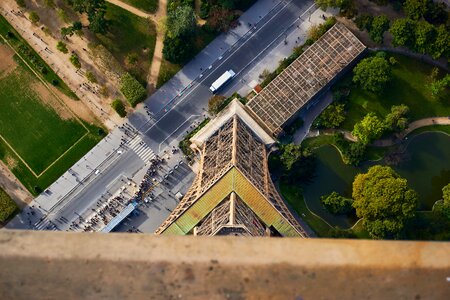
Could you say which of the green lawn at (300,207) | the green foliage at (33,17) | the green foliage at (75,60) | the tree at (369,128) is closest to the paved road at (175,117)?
the green foliage at (75,60)

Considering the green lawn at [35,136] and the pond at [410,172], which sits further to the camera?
the green lawn at [35,136]

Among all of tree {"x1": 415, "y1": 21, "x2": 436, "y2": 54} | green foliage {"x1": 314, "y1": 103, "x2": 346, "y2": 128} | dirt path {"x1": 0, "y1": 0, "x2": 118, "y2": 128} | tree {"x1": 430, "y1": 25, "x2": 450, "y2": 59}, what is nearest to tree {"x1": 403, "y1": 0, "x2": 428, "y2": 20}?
tree {"x1": 415, "y1": 21, "x2": 436, "y2": 54}

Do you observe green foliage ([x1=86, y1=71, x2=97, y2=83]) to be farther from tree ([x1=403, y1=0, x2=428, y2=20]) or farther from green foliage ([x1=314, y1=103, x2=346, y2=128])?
tree ([x1=403, y1=0, x2=428, y2=20])

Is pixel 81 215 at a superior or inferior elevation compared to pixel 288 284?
superior

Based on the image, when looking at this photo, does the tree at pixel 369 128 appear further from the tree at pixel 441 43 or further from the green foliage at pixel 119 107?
the green foliage at pixel 119 107

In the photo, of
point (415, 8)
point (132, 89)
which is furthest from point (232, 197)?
point (415, 8)

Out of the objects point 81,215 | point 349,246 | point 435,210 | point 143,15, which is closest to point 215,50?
point 143,15

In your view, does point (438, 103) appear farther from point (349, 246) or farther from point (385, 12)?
point (349, 246)
